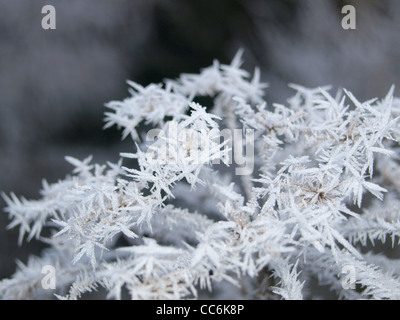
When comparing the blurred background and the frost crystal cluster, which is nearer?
the frost crystal cluster

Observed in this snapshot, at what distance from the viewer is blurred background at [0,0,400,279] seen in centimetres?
87

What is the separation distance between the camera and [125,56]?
3.07 ft

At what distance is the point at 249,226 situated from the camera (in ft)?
1.21

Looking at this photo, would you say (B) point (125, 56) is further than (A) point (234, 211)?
Yes

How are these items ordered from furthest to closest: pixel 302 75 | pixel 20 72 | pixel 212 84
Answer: pixel 302 75
pixel 20 72
pixel 212 84

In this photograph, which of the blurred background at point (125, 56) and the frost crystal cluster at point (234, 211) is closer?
the frost crystal cluster at point (234, 211)

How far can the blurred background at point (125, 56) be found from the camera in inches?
A: 34.3

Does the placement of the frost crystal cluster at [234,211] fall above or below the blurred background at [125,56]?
below

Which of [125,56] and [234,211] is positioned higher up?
[125,56]

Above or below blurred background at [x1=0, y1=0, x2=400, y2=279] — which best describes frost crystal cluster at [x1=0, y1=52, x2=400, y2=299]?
below
